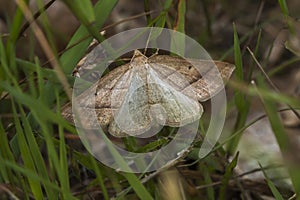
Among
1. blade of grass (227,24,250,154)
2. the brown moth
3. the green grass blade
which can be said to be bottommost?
blade of grass (227,24,250,154)

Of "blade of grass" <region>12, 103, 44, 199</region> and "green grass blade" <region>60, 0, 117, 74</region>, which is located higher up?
"green grass blade" <region>60, 0, 117, 74</region>

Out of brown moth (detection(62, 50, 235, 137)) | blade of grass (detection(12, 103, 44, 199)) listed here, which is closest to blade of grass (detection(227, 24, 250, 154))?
brown moth (detection(62, 50, 235, 137))

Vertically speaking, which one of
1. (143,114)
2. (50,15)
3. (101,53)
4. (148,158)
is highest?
(50,15)

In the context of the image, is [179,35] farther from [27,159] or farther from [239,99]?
[27,159]

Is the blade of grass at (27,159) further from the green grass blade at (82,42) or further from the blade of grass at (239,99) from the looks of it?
the blade of grass at (239,99)

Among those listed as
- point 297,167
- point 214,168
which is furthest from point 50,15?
point 297,167

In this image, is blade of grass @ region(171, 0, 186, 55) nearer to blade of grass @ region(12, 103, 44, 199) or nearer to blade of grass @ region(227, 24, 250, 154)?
blade of grass @ region(227, 24, 250, 154)

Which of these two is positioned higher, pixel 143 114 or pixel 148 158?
pixel 143 114

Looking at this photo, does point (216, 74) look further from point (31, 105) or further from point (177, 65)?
point (31, 105)
